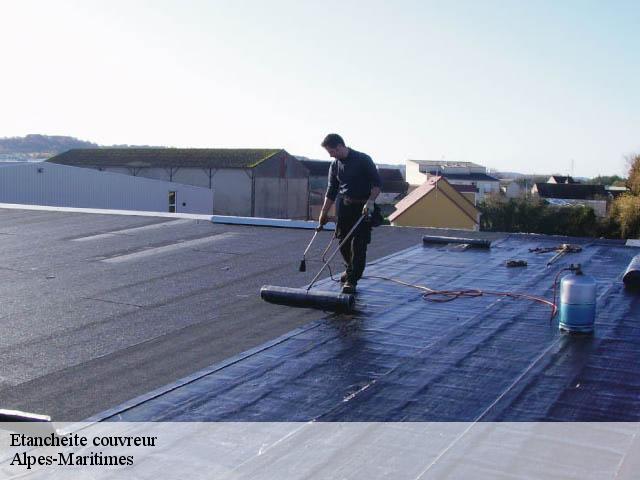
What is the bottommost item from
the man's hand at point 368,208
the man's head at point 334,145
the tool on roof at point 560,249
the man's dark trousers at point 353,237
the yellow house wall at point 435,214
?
the yellow house wall at point 435,214

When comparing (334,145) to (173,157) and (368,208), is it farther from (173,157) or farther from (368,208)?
(173,157)

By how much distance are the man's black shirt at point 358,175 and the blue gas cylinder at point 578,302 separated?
6.44 feet

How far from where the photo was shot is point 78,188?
26281mm

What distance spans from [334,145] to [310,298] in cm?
135

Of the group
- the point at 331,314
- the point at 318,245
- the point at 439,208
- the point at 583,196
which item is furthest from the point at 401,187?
the point at 331,314

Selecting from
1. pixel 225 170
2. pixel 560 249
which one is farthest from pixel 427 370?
pixel 225 170

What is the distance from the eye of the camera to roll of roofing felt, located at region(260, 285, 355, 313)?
5.42 metres

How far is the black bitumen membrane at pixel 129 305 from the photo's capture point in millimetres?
3928

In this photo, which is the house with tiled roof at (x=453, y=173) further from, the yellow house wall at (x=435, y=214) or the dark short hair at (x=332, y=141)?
the dark short hair at (x=332, y=141)

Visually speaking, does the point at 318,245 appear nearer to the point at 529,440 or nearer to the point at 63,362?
the point at 63,362

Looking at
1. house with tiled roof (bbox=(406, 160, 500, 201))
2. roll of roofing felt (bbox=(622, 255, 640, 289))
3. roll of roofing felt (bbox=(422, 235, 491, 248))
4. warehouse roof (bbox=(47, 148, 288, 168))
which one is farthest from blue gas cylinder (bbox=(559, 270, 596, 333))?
house with tiled roof (bbox=(406, 160, 500, 201))

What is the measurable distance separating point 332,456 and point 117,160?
132 feet

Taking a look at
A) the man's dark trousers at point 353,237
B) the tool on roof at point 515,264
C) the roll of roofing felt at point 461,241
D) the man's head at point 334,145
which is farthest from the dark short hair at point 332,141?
the roll of roofing felt at point 461,241

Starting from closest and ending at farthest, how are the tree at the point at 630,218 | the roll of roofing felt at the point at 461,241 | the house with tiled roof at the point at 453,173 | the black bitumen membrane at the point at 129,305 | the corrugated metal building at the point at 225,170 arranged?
the black bitumen membrane at the point at 129,305 < the roll of roofing felt at the point at 461,241 < the tree at the point at 630,218 < the corrugated metal building at the point at 225,170 < the house with tiled roof at the point at 453,173
